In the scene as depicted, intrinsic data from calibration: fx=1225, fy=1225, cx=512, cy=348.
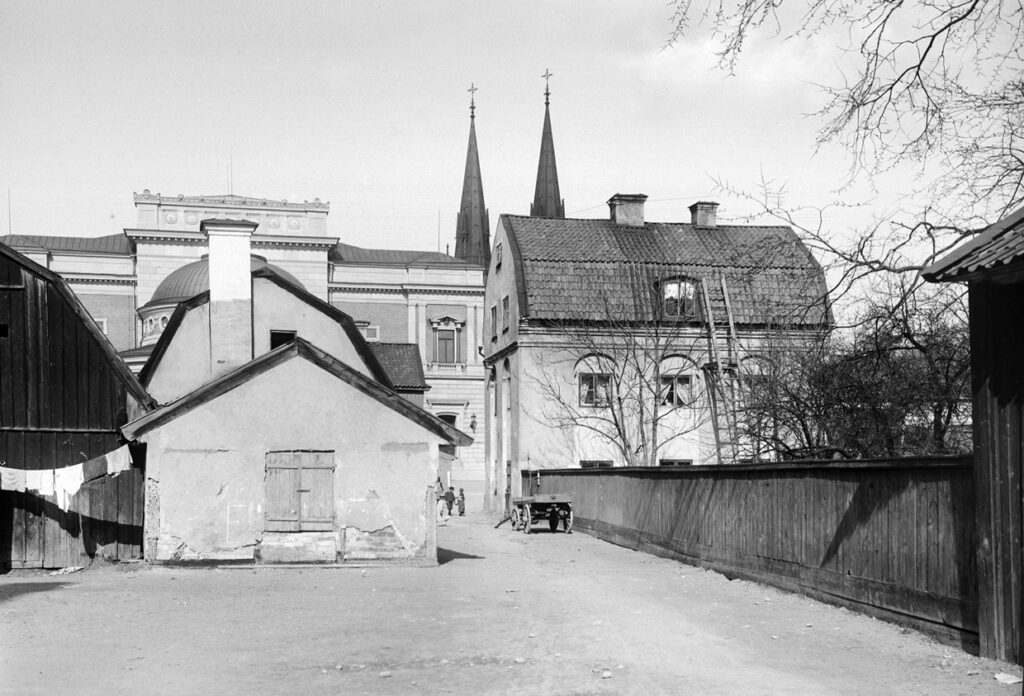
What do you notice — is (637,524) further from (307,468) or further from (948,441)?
(307,468)

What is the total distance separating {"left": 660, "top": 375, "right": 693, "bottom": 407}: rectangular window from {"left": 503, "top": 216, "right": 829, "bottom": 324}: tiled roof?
8.08ft

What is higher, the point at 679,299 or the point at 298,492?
the point at 679,299

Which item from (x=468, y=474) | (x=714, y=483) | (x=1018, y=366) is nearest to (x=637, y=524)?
(x=714, y=483)

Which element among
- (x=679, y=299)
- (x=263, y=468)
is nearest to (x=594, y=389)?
(x=679, y=299)

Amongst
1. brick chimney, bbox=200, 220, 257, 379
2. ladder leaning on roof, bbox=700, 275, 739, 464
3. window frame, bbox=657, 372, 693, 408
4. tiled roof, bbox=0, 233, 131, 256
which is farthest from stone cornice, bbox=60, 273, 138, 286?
brick chimney, bbox=200, 220, 257, 379

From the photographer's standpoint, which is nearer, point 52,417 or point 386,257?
point 52,417

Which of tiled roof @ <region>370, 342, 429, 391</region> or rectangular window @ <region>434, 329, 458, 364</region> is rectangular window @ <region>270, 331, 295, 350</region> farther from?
rectangular window @ <region>434, 329, 458, 364</region>

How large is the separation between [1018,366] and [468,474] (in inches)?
2417

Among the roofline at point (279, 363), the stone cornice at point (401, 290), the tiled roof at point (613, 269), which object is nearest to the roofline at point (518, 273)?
the tiled roof at point (613, 269)

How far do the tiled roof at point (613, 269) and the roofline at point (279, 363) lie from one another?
18400 mm

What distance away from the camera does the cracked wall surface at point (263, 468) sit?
70.4 feet

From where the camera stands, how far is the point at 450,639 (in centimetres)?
1286

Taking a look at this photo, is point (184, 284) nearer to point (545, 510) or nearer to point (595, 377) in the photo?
point (595, 377)

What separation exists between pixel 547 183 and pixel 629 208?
4038 cm
